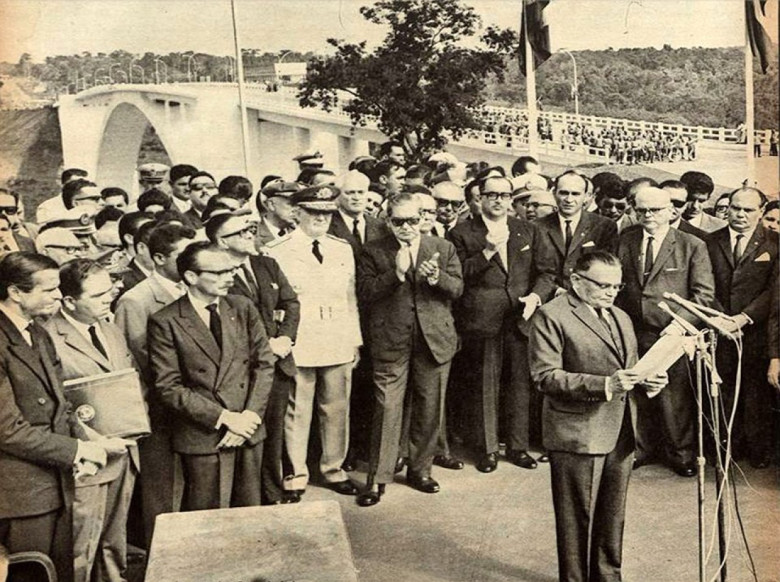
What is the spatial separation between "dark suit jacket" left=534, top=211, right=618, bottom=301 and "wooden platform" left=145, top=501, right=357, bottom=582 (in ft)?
5.94

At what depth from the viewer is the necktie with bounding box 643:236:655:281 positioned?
14.2 feet

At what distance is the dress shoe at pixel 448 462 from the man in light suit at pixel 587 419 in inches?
46.6

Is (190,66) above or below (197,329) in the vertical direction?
above

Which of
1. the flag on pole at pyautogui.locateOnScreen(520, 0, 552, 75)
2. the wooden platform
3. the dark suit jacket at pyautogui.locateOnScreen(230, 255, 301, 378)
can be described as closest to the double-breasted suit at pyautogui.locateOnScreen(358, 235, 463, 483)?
the dark suit jacket at pyautogui.locateOnScreen(230, 255, 301, 378)

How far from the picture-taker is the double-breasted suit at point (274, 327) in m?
4.29

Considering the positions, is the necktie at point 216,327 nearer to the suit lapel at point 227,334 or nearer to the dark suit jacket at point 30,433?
the suit lapel at point 227,334

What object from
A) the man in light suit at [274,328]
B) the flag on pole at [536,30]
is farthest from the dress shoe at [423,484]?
the flag on pole at [536,30]

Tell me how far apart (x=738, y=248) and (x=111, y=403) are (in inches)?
117

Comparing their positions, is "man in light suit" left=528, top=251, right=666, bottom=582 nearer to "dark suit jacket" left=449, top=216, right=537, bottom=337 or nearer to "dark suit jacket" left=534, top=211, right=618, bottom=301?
"dark suit jacket" left=534, top=211, right=618, bottom=301

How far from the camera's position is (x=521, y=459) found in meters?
4.76

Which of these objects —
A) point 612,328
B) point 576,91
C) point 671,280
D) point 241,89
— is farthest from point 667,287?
point 241,89

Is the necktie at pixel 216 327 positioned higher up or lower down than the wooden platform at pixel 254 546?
higher up

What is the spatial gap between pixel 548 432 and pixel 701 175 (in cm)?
162

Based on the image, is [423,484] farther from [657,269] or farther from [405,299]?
[657,269]
